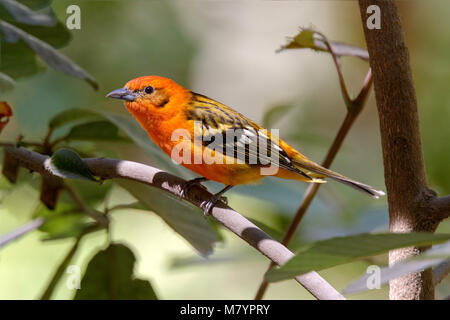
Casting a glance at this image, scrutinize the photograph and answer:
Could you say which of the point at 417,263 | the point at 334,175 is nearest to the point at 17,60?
the point at 334,175

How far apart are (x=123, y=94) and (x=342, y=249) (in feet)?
2.75

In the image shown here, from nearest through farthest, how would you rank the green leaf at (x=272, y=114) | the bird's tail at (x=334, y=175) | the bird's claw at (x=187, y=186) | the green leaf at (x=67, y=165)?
the green leaf at (x=67, y=165) → the bird's claw at (x=187, y=186) → the bird's tail at (x=334, y=175) → the green leaf at (x=272, y=114)

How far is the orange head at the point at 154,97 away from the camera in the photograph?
142 centimetres

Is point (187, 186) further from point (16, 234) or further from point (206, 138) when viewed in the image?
point (16, 234)

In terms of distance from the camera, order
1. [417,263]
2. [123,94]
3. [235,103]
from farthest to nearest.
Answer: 1. [235,103]
2. [123,94]
3. [417,263]

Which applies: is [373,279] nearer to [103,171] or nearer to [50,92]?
[103,171]

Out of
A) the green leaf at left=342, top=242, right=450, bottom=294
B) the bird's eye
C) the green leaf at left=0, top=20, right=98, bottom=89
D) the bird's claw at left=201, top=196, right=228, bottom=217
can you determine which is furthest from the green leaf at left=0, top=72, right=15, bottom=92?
the green leaf at left=342, top=242, right=450, bottom=294

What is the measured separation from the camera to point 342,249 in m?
0.72

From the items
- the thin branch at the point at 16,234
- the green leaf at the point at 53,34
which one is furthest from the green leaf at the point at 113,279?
the green leaf at the point at 53,34

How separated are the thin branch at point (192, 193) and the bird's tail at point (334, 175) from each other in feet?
1.08

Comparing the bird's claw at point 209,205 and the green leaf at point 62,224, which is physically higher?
the bird's claw at point 209,205

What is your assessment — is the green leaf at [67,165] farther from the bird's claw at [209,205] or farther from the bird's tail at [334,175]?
the bird's tail at [334,175]

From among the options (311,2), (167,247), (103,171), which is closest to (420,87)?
(311,2)

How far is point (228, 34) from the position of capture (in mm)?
3396
